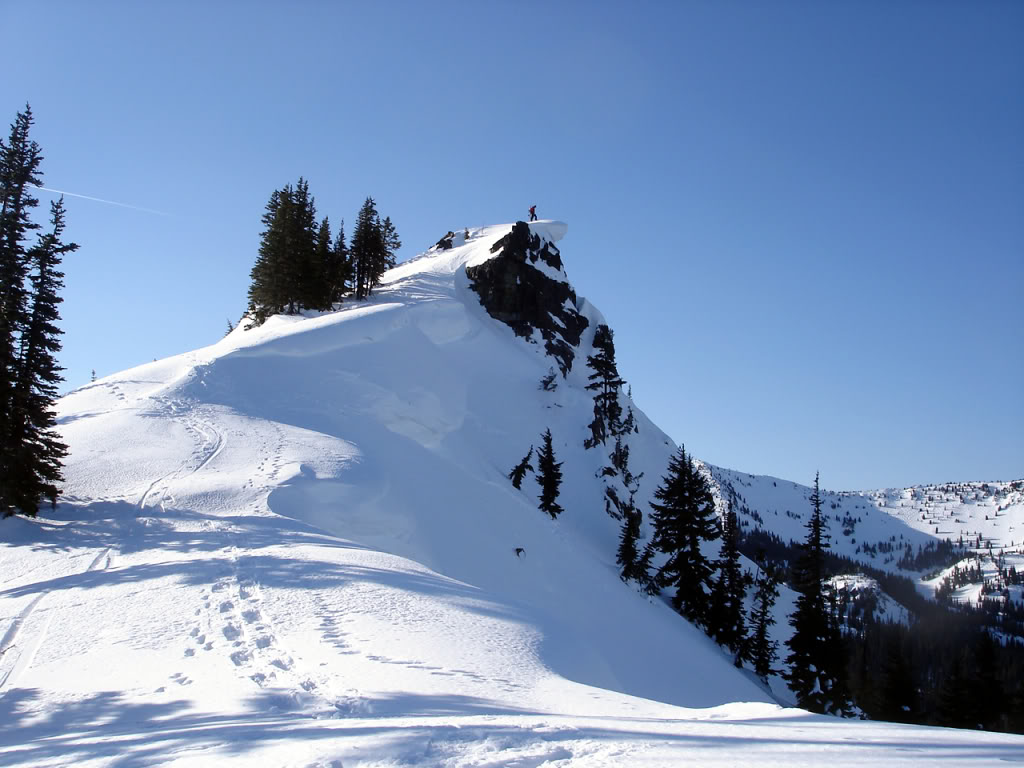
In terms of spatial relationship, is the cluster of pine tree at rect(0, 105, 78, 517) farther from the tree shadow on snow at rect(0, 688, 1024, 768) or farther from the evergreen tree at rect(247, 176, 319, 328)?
the evergreen tree at rect(247, 176, 319, 328)

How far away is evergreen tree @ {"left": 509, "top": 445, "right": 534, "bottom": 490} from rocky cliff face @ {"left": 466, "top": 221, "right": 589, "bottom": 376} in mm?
18728

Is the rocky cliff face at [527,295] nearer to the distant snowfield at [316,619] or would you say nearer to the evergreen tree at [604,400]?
the evergreen tree at [604,400]

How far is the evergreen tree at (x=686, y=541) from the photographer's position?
3841 cm

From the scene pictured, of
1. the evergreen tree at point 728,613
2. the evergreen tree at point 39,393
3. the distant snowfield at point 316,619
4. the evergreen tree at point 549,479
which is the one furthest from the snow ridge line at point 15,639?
the evergreen tree at point 549,479

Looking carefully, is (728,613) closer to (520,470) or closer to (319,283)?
(520,470)

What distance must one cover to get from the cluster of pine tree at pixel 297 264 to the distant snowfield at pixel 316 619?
47.2ft

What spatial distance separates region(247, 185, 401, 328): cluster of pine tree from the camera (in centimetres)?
5166

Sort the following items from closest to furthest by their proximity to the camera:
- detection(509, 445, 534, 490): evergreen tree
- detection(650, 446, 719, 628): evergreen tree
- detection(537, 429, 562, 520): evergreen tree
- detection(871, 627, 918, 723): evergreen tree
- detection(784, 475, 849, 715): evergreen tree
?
detection(784, 475, 849, 715): evergreen tree → detection(871, 627, 918, 723): evergreen tree → detection(650, 446, 719, 628): evergreen tree → detection(537, 429, 562, 520): evergreen tree → detection(509, 445, 534, 490): evergreen tree

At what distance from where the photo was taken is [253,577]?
13.6 metres

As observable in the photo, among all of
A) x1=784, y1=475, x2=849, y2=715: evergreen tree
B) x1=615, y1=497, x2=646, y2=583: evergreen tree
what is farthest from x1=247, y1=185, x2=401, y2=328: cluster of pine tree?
x1=784, y1=475, x2=849, y2=715: evergreen tree

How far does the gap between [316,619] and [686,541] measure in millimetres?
32684

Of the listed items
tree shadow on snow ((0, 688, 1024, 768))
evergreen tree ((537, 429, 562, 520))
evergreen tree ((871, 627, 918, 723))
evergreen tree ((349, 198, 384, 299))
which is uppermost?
evergreen tree ((349, 198, 384, 299))

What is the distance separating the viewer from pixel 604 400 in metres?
63.3

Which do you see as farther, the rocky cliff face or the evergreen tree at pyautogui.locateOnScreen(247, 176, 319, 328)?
the rocky cliff face
